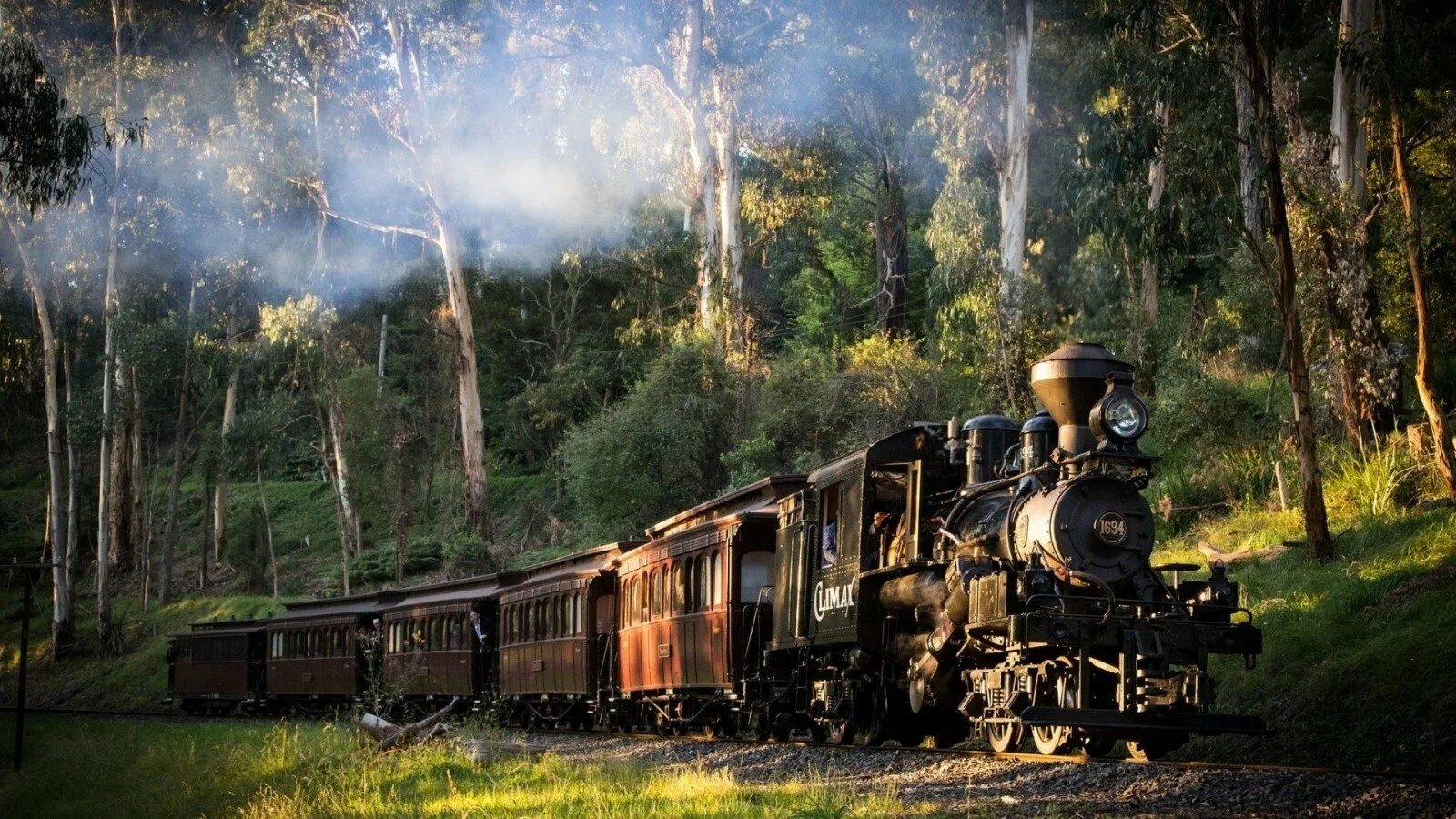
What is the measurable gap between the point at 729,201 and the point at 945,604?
85.1ft

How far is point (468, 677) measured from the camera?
86.4 feet

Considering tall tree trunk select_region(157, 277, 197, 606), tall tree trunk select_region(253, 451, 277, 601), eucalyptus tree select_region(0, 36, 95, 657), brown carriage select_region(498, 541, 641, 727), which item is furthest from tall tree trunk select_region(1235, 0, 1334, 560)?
tall tree trunk select_region(157, 277, 197, 606)

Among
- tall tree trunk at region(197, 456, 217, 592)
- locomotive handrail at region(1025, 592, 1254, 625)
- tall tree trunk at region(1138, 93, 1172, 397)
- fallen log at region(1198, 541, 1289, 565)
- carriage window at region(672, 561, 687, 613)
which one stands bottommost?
locomotive handrail at region(1025, 592, 1254, 625)

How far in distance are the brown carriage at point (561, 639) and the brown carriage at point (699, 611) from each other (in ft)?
2.23

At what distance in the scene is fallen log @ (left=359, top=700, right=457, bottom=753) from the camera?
51.2ft

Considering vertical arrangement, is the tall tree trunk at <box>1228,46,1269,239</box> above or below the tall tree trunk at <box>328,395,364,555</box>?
above

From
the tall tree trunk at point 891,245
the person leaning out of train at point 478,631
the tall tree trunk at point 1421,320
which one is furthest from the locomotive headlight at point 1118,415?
the tall tree trunk at point 891,245

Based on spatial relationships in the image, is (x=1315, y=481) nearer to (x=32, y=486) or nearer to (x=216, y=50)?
(x=216, y=50)

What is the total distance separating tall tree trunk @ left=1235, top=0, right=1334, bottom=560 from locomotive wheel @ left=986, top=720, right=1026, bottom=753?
20.0 feet

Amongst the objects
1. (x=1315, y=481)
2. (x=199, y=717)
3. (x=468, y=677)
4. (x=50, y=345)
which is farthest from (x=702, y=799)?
(x=50, y=345)

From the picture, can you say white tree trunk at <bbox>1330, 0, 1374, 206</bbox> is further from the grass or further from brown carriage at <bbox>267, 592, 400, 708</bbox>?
brown carriage at <bbox>267, 592, 400, 708</bbox>

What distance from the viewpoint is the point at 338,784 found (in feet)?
45.7

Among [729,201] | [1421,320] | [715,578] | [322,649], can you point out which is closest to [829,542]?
[715,578]

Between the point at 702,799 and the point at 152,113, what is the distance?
3539cm
